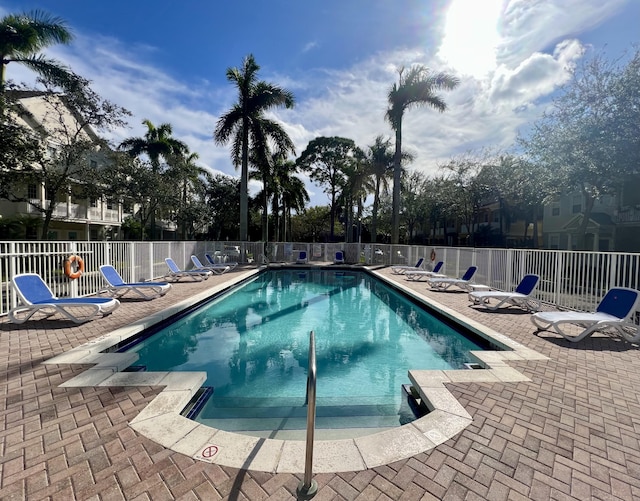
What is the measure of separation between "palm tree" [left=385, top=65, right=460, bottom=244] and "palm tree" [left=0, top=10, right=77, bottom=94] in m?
16.5

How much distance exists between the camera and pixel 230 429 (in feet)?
10.6

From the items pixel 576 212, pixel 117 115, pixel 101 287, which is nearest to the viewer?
pixel 101 287

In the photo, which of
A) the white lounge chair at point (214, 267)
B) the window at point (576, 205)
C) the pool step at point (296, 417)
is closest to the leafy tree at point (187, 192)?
the white lounge chair at point (214, 267)

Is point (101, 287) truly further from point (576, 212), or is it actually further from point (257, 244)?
point (576, 212)

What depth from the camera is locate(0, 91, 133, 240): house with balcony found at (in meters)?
12.5

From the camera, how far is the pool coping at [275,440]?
2277 millimetres

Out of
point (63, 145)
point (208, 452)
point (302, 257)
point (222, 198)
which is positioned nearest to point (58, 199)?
point (222, 198)

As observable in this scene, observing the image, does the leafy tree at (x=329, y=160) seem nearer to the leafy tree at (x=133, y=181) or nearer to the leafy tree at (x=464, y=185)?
the leafy tree at (x=464, y=185)

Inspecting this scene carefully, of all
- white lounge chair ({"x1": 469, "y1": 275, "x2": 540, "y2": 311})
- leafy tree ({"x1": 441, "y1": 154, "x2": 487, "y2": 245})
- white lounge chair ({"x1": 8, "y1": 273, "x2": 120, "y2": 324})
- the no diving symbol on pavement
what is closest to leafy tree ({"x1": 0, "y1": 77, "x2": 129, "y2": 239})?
white lounge chair ({"x1": 8, "y1": 273, "x2": 120, "y2": 324})

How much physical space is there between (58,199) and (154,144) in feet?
26.0

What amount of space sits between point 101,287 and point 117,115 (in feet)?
28.6

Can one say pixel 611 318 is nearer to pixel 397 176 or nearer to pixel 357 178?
pixel 397 176

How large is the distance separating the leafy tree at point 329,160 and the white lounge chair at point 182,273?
18.3 m

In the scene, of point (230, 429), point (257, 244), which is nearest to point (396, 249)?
point (257, 244)
